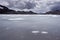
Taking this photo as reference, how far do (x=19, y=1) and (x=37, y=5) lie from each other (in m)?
0.55

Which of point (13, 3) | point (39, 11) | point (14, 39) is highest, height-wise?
point (13, 3)

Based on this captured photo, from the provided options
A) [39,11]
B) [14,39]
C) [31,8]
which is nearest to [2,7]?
[31,8]

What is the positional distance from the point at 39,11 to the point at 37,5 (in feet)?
0.80

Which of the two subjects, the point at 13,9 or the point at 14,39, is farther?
the point at 13,9

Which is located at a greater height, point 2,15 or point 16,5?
point 16,5

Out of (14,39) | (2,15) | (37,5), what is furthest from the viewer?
(2,15)

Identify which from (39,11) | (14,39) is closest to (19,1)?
(39,11)

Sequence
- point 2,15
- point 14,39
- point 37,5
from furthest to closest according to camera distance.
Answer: point 2,15 → point 37,5 → point 14,39

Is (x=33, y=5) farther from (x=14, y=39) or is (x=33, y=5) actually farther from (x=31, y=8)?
(x=14, y=39)

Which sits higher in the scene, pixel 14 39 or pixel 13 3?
pixel 13 3

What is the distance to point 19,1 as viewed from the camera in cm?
353

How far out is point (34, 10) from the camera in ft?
11.9

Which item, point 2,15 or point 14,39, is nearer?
point 14,39

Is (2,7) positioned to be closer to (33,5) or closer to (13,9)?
(13,9)
